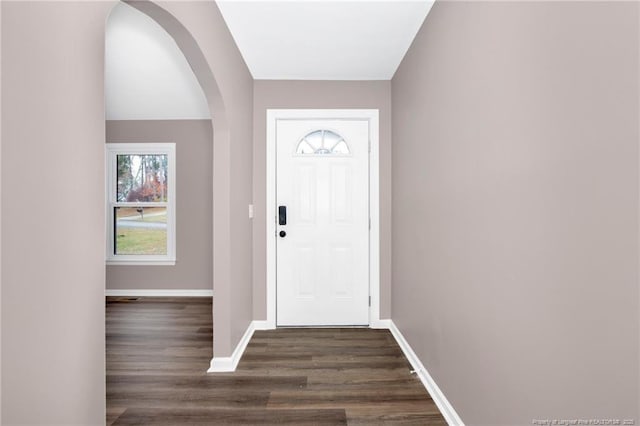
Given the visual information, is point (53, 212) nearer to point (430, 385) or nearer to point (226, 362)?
point (226, 362)

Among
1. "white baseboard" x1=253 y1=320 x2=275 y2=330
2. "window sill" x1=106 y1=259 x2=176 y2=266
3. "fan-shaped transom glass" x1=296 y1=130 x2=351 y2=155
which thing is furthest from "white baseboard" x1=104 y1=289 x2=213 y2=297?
"fan-shaped transom glass" x1=296 y1=130 x2=351 y2=155

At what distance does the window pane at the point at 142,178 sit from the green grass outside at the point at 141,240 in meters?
0.43

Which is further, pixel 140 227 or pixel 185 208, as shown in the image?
pixel 140 227

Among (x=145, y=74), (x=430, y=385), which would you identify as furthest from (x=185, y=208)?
(x=430, y=385)

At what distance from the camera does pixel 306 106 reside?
3350 millimetres

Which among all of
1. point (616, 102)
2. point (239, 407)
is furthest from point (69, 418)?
point (616, 102)

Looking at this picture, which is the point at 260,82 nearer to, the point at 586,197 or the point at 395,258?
the point at 395,258

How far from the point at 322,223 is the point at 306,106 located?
1.16m

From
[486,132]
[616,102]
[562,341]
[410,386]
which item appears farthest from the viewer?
[410,386]

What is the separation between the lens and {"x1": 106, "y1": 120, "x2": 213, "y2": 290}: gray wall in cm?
458

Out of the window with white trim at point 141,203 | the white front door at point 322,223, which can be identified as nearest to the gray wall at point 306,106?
the white front door at point 322,223

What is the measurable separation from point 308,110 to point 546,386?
9.32 ft

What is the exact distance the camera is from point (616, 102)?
34.1 inches

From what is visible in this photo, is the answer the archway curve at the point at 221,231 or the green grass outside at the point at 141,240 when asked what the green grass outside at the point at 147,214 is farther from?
the archway curve at the point at 221,231
